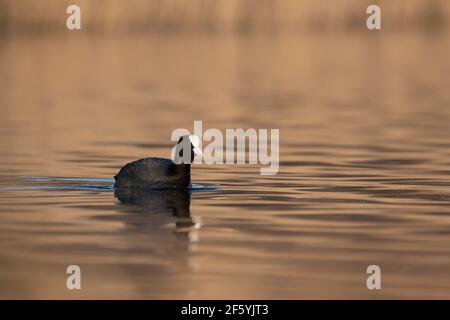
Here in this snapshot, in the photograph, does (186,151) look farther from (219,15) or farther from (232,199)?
(219,15)

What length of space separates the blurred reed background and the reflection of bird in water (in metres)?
33.1

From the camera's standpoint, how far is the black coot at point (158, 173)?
47.5 ft

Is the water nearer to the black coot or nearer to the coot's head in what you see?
the black coot

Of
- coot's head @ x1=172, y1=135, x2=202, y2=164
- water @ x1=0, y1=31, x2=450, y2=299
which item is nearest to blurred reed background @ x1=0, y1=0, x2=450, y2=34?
water @ x1=0, y1=31, x2=450, y2=299

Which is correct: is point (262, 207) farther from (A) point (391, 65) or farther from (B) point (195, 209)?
(A) point (391, 65)

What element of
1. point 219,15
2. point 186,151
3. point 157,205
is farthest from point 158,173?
point 219,15

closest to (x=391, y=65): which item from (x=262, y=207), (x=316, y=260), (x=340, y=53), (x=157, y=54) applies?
(x=340, y=53)

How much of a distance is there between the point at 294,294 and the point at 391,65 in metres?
35.2

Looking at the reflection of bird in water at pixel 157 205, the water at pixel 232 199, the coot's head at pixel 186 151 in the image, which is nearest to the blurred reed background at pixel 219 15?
the water at pixel 232 199

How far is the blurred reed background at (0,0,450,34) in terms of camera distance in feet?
170

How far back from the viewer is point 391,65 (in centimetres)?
4381

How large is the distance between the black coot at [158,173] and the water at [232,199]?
0.26 meters

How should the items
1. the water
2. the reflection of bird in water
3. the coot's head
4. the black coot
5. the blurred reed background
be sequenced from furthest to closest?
the blurred reed background
the black coot
the coot's head
the reflection of bird in water
the water

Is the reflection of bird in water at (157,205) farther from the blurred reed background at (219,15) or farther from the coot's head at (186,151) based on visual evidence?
the blurred reed background at (219,15)
